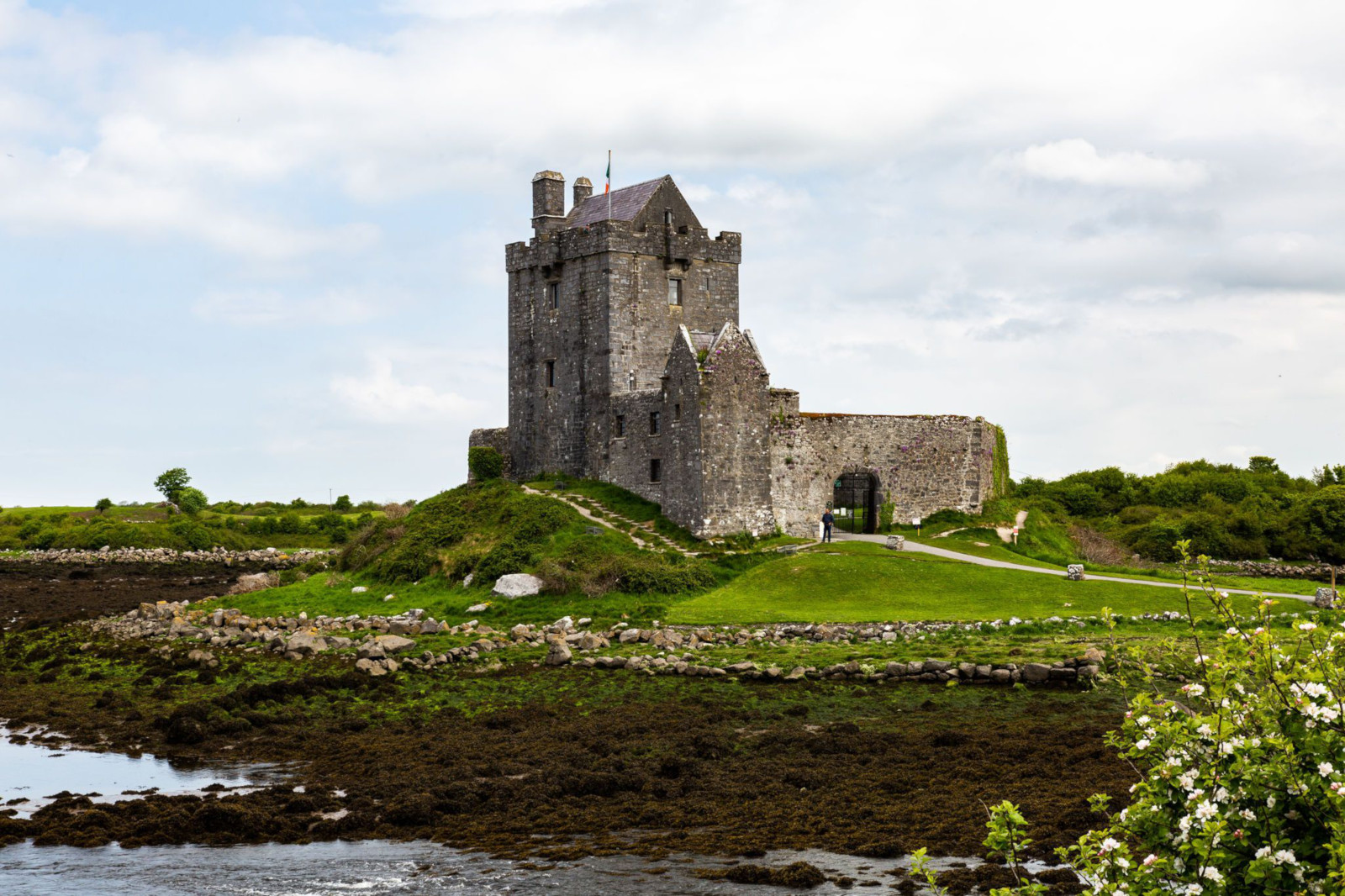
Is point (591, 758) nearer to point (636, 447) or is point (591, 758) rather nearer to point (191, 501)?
point (636, 447)

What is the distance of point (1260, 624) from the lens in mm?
8953

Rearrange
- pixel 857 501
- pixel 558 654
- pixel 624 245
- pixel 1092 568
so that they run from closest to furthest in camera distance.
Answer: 1. pixel 558 654
2. pixel 1092 568
3. pixel 624 245
4. pixel 857 501

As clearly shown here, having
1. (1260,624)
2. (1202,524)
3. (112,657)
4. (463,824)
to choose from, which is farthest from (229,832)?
(1202,524)

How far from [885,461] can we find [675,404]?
815 cm

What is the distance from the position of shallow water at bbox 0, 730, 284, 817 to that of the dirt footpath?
65.8 ft

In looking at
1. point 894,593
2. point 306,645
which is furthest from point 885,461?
point 306,645

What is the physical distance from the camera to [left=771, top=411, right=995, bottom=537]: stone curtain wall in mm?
42562

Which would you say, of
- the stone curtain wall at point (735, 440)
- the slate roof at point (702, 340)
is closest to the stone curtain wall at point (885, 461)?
the stone curtain wall at point (735, 440)

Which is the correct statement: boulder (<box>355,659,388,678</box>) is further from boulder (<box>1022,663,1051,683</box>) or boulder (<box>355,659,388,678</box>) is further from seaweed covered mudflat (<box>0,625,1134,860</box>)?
boulder (<box>1022,663,1051,683</box>)

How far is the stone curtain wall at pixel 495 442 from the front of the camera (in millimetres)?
50000

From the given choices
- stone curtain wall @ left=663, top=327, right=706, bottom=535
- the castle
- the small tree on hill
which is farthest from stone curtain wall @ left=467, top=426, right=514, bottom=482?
the small tree on hill

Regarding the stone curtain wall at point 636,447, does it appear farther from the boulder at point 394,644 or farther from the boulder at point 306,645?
the boulder at point 306,645

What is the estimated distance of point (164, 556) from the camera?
6844 cm

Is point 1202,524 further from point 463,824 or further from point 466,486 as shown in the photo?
point 463,824
